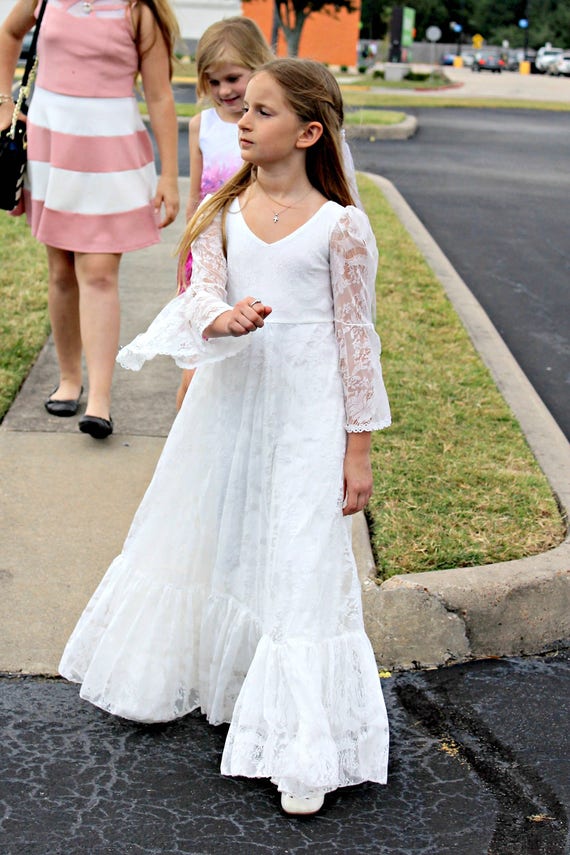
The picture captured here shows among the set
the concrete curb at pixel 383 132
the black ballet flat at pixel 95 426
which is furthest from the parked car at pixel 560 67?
the black ballet flat at pixel 95 426

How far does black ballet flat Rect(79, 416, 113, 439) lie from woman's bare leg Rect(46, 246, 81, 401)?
345 mm

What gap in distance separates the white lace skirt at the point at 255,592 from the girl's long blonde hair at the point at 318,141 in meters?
0.31

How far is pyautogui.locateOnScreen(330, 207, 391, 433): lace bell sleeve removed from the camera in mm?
2625

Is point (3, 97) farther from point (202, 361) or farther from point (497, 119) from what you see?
point (497, 119)

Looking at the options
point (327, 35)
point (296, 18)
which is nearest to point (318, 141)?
point (296, 18)

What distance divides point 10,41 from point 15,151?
51cm

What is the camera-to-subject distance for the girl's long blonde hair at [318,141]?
2621 mm

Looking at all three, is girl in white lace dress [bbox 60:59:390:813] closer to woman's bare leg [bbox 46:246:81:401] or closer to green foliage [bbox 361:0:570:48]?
woman's bare leg [bbox 46:246:81:401]

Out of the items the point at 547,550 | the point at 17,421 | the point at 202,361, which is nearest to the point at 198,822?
the point at 202,361

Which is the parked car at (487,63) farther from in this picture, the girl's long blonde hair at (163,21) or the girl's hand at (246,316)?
the girl's hand at (246,316)

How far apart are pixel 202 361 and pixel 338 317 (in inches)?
12.8

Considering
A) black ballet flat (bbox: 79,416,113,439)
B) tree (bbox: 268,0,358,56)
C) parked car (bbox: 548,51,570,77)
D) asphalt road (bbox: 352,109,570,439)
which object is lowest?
parked car (bbox: 548,51,570,77)

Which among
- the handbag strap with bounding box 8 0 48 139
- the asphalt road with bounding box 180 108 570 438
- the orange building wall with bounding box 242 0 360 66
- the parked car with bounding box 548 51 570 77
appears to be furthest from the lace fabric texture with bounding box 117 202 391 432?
the parked car with bounding box 548 51 570 77

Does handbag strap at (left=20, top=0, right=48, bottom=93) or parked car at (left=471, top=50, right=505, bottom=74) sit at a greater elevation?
handbag strap at (left=20, top=0, right=48, bottom=93)
